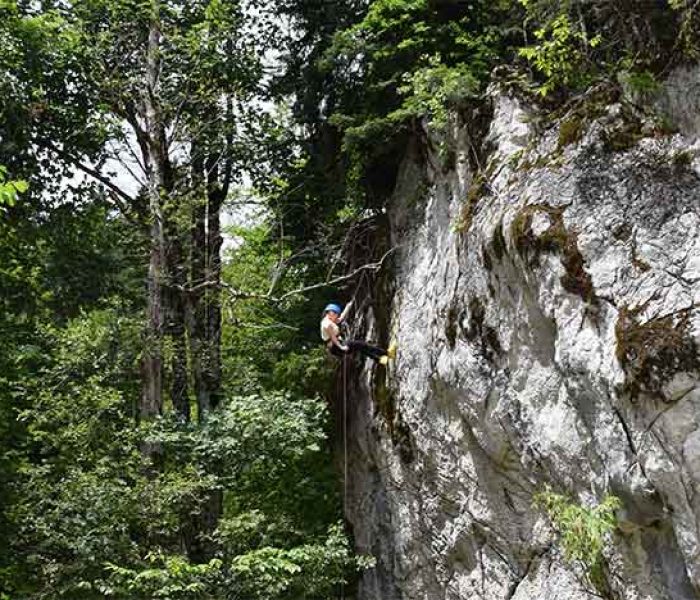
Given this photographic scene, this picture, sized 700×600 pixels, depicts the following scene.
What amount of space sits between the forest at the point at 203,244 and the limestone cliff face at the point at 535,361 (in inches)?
26.9

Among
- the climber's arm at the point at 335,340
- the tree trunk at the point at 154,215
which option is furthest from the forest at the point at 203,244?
the climber's arm at the point at 335,340

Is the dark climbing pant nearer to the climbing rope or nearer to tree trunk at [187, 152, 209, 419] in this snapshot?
the climbing rope

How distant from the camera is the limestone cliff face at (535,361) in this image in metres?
5.88

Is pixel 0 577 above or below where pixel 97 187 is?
below

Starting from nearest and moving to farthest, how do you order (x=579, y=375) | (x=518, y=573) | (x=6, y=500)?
1. (x=579, y=375)
2. (x=518, y=573)
3. (x=6, y=500)

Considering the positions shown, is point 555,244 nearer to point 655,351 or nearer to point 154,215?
point 655,351

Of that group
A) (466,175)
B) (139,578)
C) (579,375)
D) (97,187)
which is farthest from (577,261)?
(97,187)

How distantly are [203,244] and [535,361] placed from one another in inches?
303

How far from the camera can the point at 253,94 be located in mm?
13242

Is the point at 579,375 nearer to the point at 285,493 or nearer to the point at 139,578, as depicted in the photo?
the point at 139,578

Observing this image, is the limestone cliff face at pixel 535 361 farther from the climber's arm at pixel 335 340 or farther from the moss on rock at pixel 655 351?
the climber's arm at pixel 335 340

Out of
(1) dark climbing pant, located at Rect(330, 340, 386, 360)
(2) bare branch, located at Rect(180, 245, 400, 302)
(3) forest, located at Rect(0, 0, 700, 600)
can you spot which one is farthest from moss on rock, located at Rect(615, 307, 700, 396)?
(2) bare branch, located at Rect(180, 245, 400, 302)

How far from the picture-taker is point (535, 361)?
7.32m

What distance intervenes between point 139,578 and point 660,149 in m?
7.13
